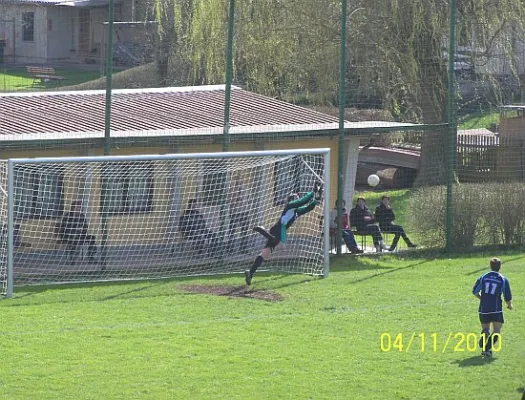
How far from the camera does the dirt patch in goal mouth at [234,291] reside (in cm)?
1803

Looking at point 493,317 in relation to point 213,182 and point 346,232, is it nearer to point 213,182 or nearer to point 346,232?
point 346,232

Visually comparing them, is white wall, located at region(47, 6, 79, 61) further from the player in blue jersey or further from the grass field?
the player in blue jersey

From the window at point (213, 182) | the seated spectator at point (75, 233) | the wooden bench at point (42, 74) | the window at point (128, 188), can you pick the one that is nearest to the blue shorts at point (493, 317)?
the window at point (213, 182)

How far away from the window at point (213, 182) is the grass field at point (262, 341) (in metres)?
1.70

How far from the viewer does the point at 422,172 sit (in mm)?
23797

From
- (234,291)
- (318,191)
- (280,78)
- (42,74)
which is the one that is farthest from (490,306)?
(42,74)

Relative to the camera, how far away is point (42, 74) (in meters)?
27.4

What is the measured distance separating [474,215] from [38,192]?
841cm

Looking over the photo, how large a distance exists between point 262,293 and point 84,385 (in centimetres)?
572

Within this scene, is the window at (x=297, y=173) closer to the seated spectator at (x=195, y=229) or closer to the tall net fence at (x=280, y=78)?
the tall net fence at (x=280, y=78)

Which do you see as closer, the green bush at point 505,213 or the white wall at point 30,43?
the green bush at point 505,213

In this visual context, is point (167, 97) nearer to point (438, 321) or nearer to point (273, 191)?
point (273, 191)

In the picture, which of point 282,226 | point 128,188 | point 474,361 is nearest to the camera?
point 474,361

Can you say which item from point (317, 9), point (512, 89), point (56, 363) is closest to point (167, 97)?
point (317, 9)
